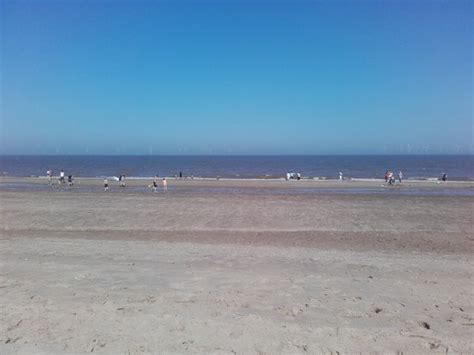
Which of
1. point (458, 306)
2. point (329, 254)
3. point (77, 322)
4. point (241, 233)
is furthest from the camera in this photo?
point (241, 233)

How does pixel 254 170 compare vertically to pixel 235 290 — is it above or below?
below

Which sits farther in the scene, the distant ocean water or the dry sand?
the distant ocean water

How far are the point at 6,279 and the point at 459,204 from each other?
24.6 m

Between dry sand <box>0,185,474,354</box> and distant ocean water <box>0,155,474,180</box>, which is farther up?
dry sand <box>0,185,474,354</box>

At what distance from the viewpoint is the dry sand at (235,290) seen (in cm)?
525

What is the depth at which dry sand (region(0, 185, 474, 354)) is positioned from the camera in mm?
5254

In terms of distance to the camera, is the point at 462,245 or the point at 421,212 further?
the point at 421,212

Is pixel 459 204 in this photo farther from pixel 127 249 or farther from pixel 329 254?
pixel 127 249

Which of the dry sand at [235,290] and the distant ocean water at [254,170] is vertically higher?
the dry sand at [235,290]

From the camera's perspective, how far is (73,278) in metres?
7.98

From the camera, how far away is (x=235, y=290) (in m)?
7.23

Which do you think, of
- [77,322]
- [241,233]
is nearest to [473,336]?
[77,322]

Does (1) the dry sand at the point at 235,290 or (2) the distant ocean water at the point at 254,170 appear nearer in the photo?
(1) the dry sand at the point at 235,290

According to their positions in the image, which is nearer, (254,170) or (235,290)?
(235,290)
